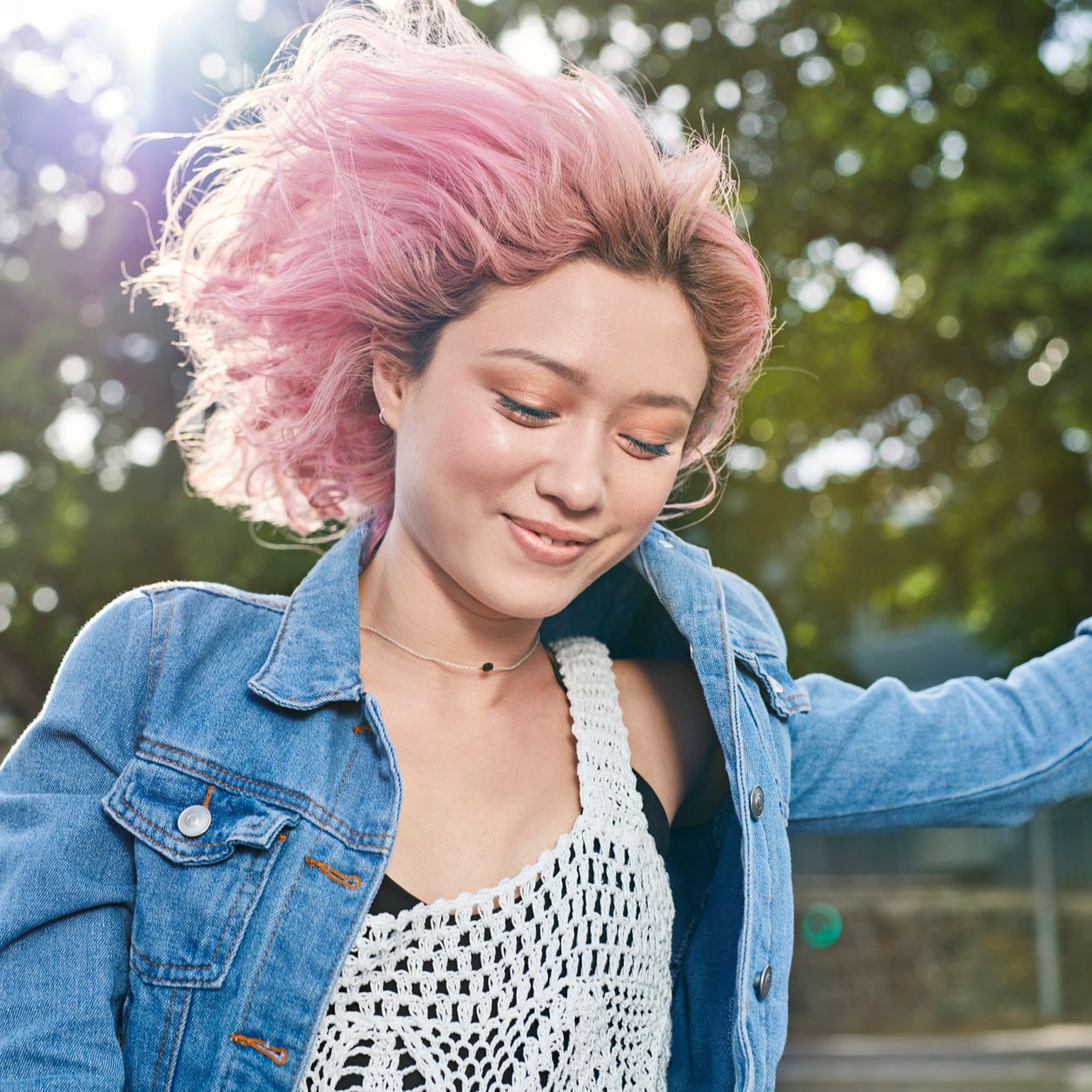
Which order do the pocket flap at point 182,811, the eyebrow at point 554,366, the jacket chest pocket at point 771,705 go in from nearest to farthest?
the pocket flap at point 182,811 → the eyebrow at point 554,366 → the jacket chest pocket at point 771,705

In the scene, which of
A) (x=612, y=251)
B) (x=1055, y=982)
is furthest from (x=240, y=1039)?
(x=1055, y=982)

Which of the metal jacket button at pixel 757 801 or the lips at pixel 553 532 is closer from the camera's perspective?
the lips at pixel 553 532

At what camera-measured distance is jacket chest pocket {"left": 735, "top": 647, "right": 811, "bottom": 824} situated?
1.92 metres

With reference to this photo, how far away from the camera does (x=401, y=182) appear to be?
5.85ft

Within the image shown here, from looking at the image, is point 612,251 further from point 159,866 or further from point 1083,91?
point 1083,91

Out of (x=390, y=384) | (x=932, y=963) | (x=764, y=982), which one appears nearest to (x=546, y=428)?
(x=390, y=384)

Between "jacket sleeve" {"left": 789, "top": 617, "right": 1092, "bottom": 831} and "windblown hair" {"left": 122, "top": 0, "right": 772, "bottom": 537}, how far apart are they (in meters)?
0.42

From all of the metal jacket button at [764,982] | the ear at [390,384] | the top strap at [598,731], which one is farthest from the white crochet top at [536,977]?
the ear at [390,384]

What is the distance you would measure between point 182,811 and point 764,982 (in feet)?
2.68

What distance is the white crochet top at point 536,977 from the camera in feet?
5.30

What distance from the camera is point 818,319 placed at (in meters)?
10.1

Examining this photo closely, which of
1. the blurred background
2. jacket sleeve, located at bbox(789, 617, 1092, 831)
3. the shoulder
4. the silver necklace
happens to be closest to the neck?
the silver necklace

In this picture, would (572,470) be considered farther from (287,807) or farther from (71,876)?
(71,876)

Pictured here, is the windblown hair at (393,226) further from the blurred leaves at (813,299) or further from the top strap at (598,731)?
the blurred leaves at (813,299)
